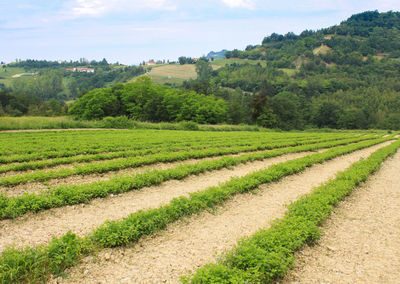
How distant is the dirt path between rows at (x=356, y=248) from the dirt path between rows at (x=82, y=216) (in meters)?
5.12

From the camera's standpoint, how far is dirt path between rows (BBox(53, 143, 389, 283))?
489 centimetres

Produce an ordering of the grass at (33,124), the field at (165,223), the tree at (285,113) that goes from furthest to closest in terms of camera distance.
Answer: the tree at (285,113) → the grass at (33,124) → the field at (165,223)

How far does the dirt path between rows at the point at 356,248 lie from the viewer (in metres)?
5.38

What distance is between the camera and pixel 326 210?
827 cm

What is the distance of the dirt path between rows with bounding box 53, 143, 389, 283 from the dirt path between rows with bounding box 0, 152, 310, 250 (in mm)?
1663

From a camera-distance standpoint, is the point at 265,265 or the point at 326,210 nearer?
the point at 265,265

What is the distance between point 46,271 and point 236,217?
549 cm

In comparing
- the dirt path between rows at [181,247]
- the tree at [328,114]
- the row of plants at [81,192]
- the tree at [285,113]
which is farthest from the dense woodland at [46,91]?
the tree at [328,114]

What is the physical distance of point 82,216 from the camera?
745 cm

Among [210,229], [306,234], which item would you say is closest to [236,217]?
[210,229]

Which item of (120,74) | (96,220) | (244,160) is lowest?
(244,160)

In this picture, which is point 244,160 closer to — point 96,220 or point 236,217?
point 236,217

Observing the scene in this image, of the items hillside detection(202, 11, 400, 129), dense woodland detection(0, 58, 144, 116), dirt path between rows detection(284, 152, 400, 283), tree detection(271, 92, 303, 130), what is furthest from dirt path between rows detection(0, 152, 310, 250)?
dense woodland detection(0, 58, 144, 116)

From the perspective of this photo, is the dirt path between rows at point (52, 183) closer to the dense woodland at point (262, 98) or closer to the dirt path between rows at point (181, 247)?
the dirt path between rows at point (181, 247)
